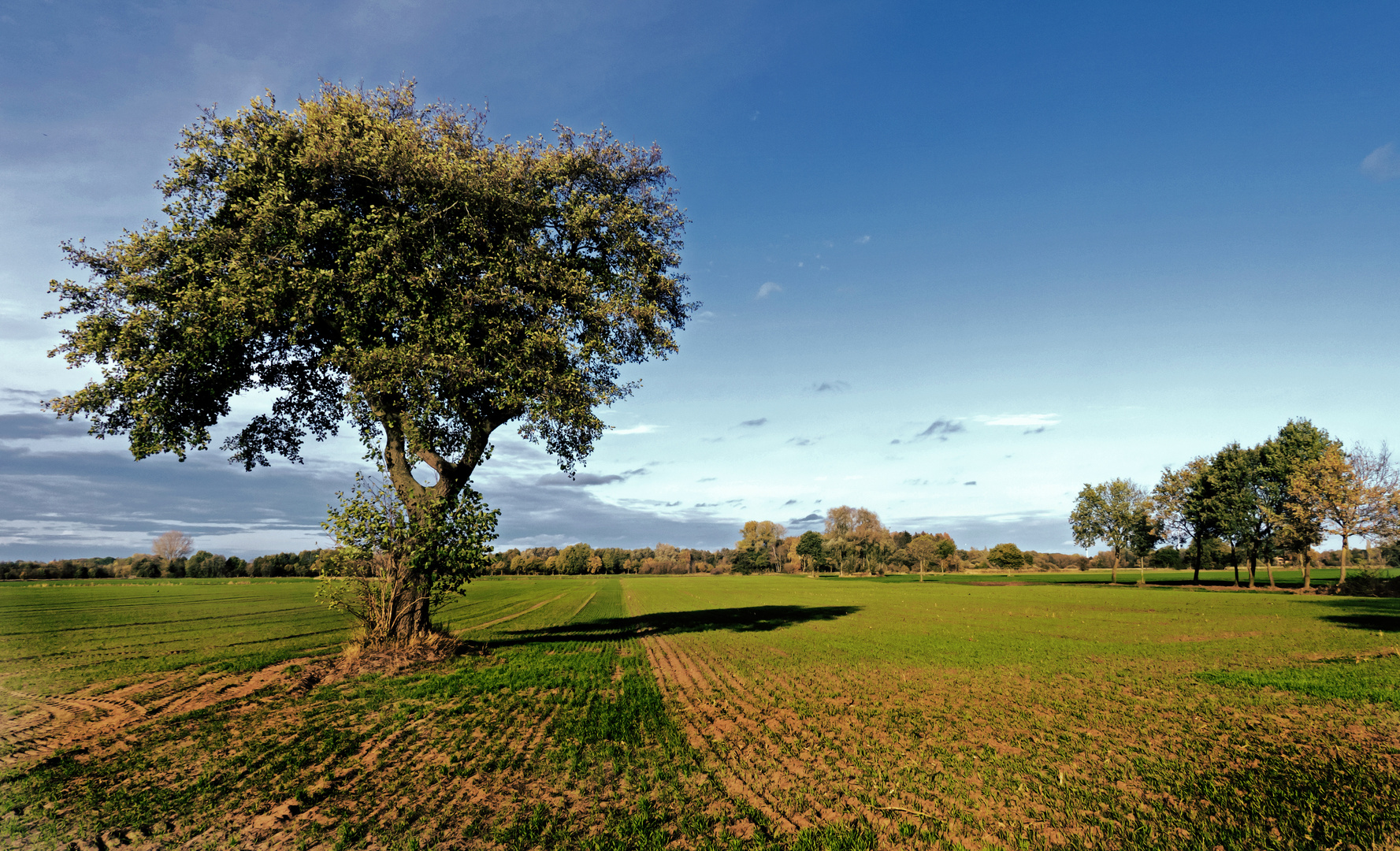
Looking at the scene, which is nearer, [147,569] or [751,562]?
[147,569]

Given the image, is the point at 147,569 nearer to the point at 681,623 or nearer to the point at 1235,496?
the point at 681,623

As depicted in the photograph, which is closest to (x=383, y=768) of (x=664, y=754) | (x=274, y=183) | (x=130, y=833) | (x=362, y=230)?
(x=130, y=833)

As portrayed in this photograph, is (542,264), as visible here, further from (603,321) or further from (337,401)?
(337,401)

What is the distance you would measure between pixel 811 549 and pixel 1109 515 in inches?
3162

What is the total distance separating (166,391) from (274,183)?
256 inches

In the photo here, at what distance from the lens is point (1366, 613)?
33.9m

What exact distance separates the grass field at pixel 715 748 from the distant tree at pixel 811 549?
134 meters

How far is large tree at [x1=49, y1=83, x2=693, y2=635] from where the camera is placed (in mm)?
15023

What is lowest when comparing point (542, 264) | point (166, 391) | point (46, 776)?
point (46, 776)

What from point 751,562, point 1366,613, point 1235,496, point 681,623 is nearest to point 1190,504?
point 1235,496

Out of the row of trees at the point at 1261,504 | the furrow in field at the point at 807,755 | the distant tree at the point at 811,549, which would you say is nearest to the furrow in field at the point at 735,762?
the furrow in field at the point at 807,755

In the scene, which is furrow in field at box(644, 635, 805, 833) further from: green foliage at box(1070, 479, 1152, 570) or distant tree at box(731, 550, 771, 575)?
distant tree at box(731, 550, 771, 575)

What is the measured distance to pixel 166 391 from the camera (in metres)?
15.9

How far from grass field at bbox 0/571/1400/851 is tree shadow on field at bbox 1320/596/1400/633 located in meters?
9.06
